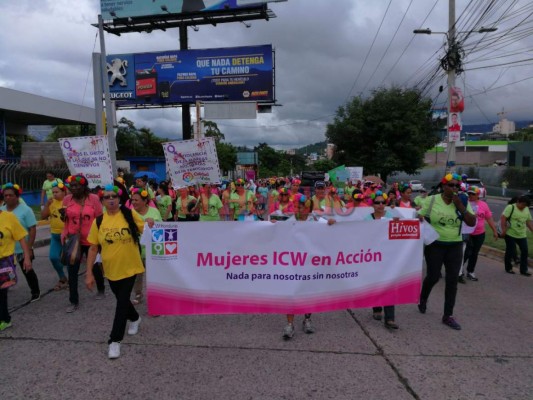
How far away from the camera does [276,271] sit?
4.57 metres

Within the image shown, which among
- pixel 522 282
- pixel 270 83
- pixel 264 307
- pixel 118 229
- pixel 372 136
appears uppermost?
pixel 270 83

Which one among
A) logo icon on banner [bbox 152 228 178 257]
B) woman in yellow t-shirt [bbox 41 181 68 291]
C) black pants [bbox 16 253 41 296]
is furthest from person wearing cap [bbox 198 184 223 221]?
logo icon on banner [bbox 152 228 178 257]

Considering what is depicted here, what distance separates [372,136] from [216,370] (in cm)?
2554

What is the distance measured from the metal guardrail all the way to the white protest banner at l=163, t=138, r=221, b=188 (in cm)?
1207

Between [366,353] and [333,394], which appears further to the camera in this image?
[366,353]

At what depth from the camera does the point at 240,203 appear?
9359 mm

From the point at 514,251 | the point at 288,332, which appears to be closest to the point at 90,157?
the point at 288,332

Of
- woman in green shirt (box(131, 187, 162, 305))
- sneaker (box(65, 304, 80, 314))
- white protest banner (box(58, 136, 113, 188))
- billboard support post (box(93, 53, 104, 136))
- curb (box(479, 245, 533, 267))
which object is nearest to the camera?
woman in green shirt (box(131, 187, 162, 305))

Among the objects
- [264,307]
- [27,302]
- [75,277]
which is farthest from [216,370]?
[27,302]

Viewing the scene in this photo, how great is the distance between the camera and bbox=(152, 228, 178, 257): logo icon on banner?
15.0 feet

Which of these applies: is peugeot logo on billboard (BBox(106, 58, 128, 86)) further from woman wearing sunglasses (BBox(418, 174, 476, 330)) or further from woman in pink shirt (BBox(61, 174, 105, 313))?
woman wearing sunglasses (BBox(418, 174, 476, 330))

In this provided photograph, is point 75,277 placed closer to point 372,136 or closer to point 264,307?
point 264,307

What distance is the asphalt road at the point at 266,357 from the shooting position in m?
3.45

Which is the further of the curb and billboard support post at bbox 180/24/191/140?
billboard support post at bbox 180/24/191/140
